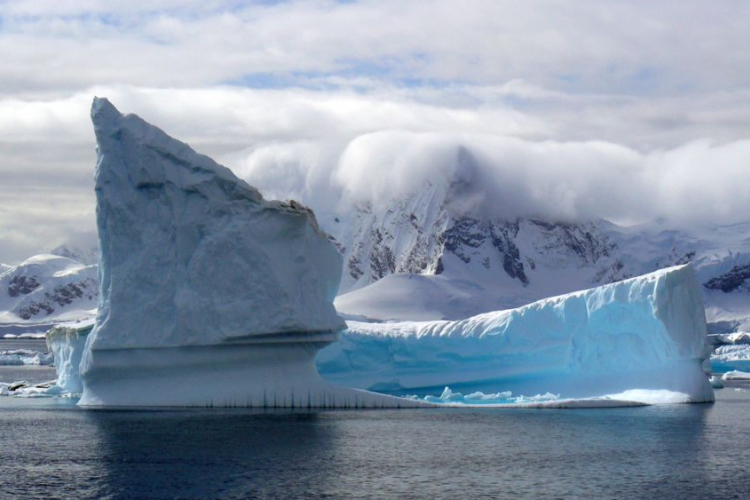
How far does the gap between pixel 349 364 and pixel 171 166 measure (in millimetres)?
9641

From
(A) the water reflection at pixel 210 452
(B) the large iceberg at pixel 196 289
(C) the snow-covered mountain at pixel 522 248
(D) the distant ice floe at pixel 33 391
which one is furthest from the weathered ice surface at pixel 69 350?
(C) the snow-covered mountain at pixel 522 248

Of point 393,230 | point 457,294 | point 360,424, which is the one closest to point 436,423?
point 360,424

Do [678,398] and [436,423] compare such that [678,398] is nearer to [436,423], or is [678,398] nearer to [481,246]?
[436,423]

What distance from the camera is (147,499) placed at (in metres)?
18.5

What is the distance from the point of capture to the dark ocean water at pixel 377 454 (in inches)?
770

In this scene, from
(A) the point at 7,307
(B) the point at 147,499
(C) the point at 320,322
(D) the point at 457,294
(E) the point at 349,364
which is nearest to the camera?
(B) the point at 147,499

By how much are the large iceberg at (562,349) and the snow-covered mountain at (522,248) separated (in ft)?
187

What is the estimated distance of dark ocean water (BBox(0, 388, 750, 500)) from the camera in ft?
64.2

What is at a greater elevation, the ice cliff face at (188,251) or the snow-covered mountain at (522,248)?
the snow-covered mountain at (522,248)

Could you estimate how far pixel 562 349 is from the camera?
1353 inches

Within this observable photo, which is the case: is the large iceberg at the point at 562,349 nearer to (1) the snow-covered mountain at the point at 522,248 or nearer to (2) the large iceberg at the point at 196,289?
(2) the large iceberg at the point at 196,289

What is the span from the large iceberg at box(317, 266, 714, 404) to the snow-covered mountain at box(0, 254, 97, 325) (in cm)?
14428

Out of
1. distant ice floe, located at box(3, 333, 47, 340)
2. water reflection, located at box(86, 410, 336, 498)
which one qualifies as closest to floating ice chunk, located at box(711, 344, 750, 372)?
water reflection, located at box(86, 410, 336, 498)

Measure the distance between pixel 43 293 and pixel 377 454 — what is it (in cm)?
16931
